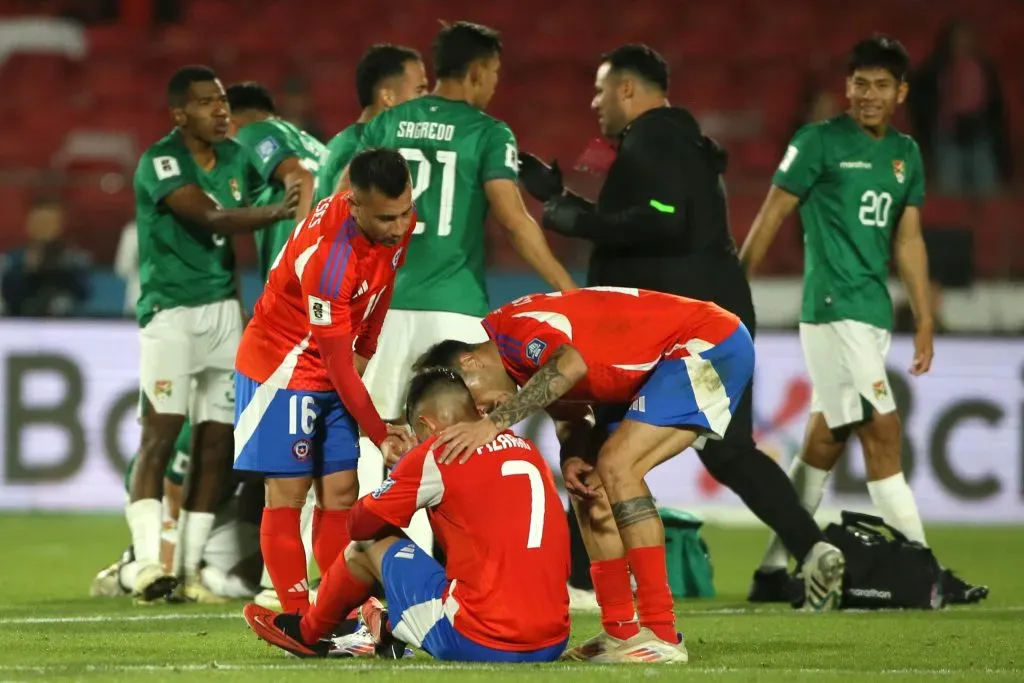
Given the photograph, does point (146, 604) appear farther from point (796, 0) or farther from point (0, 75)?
point (796, 0)

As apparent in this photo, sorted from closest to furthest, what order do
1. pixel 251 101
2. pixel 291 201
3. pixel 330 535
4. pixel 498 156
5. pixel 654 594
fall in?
1. pixel 654 594
2. pixel 330 535
3. pixel 498 156
4. pixel 291 201
5. pixel 251 101

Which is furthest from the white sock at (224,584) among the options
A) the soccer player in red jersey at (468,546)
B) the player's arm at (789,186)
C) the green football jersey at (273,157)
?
the player's arm at (789,186)

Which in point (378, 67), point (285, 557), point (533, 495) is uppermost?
point (378, 67)

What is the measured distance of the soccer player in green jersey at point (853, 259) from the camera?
848 cm

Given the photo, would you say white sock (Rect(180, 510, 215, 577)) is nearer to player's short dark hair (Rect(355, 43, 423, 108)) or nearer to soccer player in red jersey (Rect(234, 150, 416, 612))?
soccer player in red jersey (Rect(234, 150, 416, 612))

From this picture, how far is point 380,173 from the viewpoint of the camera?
601 centimetres

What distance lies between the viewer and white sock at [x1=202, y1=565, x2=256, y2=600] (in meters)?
8.48

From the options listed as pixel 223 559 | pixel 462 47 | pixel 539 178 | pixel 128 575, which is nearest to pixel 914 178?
pixel 539 178

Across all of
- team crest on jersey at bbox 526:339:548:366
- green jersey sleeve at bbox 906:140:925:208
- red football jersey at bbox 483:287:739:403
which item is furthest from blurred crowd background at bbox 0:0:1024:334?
team crest on jersey at bbox 526:339:548:366

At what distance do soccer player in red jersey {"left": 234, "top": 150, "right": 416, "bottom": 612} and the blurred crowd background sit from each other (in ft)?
24.8

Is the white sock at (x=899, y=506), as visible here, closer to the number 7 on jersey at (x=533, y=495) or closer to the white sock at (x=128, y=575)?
the number 7 on jersey at (x=533, y=495)

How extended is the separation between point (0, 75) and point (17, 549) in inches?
349

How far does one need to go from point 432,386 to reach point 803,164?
342 cm

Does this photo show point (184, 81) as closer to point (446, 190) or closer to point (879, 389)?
point (446, 190)
